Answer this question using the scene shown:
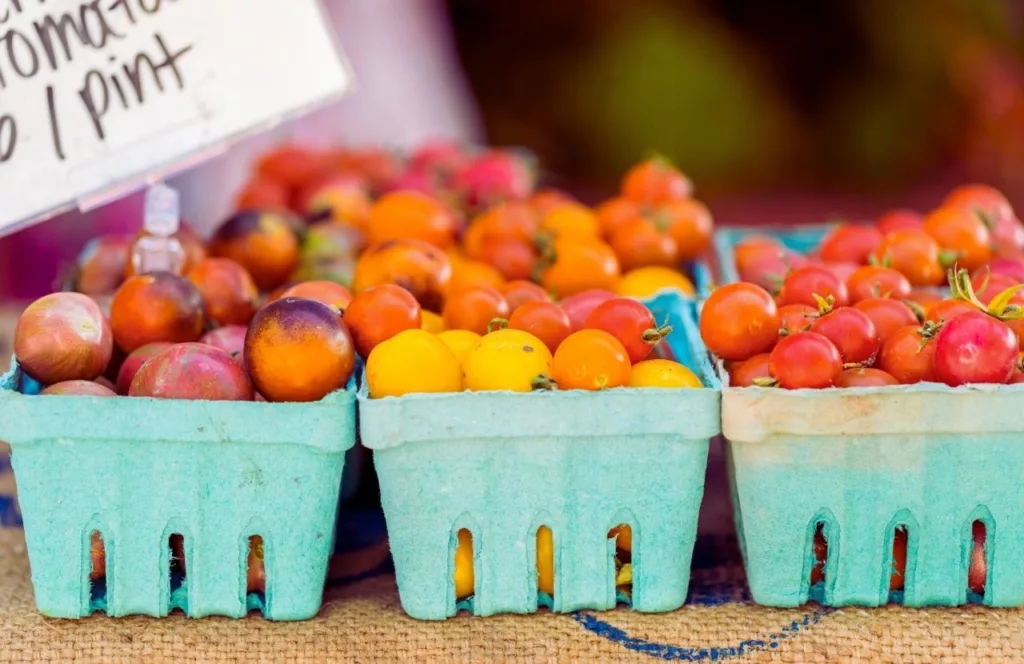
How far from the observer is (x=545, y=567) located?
1266 millimetres

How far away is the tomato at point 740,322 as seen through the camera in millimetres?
1285

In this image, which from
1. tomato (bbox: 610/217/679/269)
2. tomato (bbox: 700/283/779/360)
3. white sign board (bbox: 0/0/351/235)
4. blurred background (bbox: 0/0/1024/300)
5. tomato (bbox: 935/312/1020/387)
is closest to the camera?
tomato (bbox: 935/312/1020/387)

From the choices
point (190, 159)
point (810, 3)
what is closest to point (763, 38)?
point (810, 3)

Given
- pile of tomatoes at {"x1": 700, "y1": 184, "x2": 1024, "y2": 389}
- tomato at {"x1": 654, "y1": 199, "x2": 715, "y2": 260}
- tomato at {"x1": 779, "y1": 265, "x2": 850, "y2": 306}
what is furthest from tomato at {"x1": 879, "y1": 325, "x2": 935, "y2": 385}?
tomato at {"x1": 654, "y1": 199, "x2": 715, "y2": 260}

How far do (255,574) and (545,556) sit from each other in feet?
1.06

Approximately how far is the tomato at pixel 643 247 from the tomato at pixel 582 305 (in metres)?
0.29

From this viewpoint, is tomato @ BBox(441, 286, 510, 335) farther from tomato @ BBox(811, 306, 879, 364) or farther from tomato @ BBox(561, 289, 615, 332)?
tomato @ BBox(811, 306, 879, 364)

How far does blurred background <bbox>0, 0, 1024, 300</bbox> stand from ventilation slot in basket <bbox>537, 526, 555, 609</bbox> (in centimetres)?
293

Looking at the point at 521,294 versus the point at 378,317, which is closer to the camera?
the point at 378,317

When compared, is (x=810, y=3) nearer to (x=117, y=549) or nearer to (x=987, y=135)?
(x=987, y=135)

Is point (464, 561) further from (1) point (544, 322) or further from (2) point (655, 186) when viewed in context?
(2) point (655, 186)

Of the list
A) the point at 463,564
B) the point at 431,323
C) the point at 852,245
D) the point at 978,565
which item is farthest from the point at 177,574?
the point at 852,245

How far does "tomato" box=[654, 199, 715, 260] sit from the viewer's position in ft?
5.99

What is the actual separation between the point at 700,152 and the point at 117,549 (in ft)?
12.4
